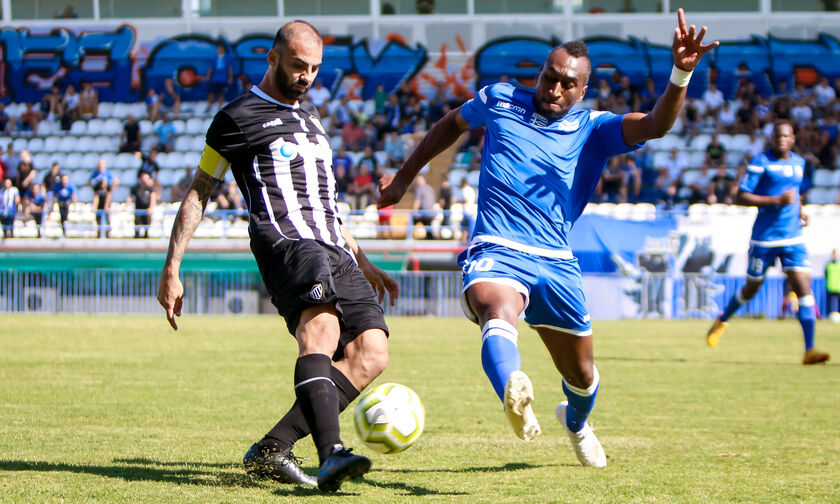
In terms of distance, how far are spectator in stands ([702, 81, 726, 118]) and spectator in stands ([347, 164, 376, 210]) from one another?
10.4 m

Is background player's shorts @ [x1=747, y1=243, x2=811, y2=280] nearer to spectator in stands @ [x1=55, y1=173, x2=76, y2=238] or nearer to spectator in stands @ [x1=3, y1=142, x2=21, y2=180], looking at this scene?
spectator in stands @ [x1=55, y1=173, x2=76, y2=238]

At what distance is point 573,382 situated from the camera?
19.7 feet

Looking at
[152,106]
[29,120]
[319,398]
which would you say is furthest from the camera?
[29,120]

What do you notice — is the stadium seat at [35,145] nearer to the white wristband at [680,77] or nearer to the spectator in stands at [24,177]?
the spectator in stands at [24,177]

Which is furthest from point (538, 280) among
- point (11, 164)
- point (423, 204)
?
point (11, 164)

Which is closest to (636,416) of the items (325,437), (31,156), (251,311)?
(325,437)

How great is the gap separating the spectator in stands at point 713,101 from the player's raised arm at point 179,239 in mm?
27493

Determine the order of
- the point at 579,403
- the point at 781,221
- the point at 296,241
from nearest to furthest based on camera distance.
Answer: the point at 296,241 → the point at 579,403 → the point at 781,221

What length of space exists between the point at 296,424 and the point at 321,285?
79cm

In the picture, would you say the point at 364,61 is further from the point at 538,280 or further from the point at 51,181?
the point at 538,280

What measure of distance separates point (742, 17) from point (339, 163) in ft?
48.2

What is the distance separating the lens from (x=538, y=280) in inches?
216

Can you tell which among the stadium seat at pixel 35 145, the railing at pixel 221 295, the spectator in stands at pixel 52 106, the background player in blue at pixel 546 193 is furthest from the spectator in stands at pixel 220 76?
the background player in blue at pixel 546 193

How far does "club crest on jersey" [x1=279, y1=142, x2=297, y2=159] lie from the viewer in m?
5.56
